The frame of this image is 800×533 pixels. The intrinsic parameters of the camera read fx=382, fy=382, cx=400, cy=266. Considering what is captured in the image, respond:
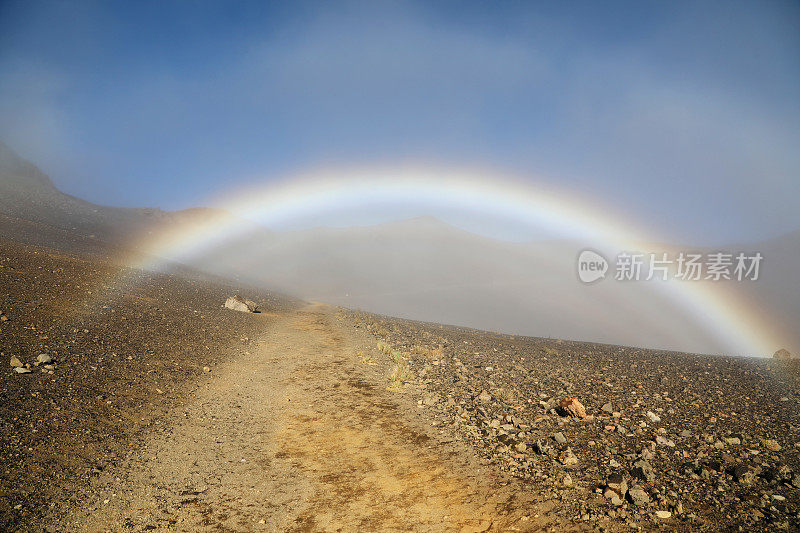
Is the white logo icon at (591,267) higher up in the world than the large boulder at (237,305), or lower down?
higher up

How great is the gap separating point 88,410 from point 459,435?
711cm

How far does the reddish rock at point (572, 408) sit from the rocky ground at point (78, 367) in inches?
315

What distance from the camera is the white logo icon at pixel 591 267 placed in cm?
10150

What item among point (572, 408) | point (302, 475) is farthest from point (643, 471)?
point (302, 475)

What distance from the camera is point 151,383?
9.30 m

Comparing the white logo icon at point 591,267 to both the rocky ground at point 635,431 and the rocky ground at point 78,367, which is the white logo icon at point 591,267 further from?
the rocky ground at point 78,367

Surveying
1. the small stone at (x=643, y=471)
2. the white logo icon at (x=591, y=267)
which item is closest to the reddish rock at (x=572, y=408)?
the small stone at (x=643, y=471)

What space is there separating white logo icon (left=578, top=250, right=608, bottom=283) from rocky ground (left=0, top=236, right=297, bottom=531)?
3989 inches

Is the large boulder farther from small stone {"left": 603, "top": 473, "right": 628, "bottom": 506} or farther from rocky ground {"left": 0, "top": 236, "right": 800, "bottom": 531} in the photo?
small stone {"left": 603, "top": 473, "right": 628, "bottom": 506}

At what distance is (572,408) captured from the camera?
7742 millimetres

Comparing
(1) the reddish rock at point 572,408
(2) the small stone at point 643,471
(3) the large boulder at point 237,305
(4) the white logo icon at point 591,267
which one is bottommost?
(3) the large boulder at point 237,305

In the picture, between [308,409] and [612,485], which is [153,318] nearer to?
[308,409]

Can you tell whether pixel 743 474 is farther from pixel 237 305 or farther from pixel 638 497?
pixel 237 305

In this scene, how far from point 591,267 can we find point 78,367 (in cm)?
11589
